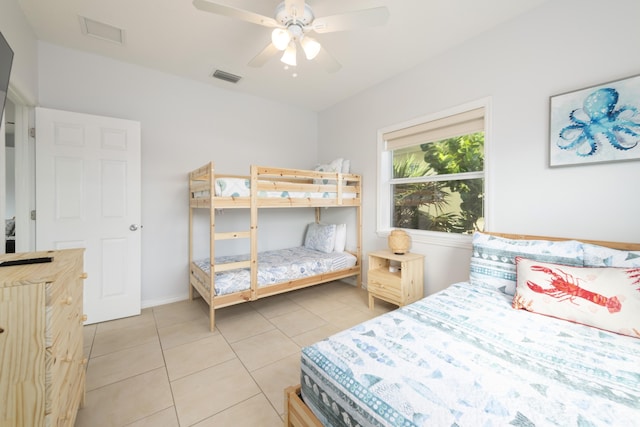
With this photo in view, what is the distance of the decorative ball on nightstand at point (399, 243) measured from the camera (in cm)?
270

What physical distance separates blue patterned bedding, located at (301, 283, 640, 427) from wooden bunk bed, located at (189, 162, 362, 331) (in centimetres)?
147

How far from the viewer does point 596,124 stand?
5.61ft

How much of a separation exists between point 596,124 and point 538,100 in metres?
0.41

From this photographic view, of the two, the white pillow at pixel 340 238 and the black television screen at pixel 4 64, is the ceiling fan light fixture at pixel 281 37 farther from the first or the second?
the white pillow at pixel 340 238

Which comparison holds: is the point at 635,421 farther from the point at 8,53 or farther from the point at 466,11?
the point at 8,53

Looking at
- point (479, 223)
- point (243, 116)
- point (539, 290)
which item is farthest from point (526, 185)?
point (243, 116)

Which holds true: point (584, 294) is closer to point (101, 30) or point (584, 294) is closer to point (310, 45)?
point (310, 45)

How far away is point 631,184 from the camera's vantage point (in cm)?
162

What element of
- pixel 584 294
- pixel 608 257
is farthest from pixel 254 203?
pixel 608 257

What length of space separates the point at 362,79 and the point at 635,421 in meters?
3.22

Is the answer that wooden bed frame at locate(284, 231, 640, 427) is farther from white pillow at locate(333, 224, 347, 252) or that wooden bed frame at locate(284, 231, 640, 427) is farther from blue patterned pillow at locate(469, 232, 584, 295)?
white pillow at locate(333, 224, 347, 252)

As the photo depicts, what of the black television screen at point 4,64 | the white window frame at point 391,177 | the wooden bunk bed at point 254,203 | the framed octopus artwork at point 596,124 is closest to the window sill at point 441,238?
the white window frame at point 391,177

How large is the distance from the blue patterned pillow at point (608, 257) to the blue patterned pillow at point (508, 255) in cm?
3

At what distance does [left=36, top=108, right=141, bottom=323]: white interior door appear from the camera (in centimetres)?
229
